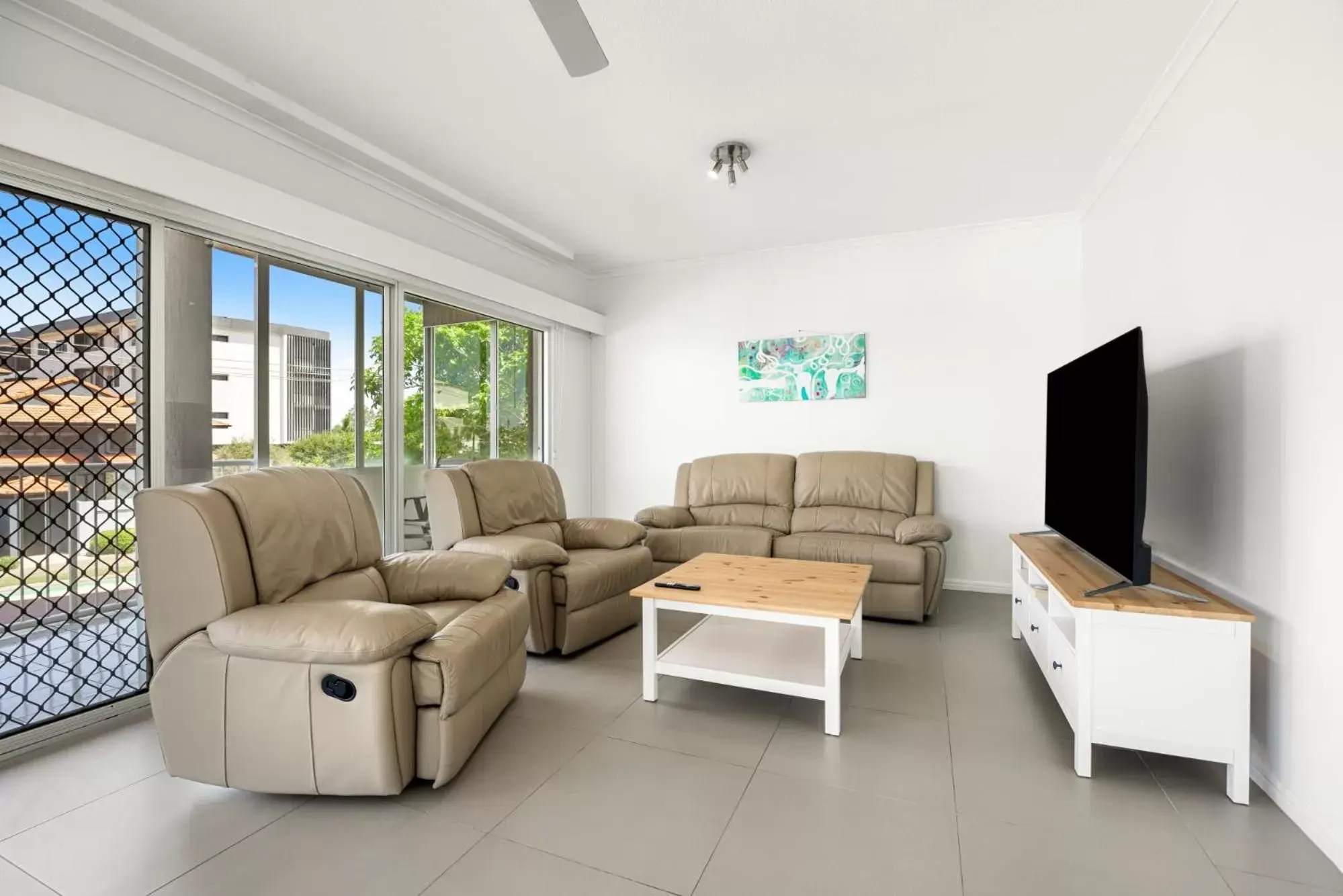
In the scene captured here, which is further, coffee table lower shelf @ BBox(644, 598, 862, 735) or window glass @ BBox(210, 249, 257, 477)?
window glass @ BBox(210, 249, 257, 477)

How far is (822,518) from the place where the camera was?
427cm

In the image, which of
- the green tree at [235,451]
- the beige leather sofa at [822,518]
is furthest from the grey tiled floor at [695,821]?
the beige leather sofa at [822,518]

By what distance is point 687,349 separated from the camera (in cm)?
524

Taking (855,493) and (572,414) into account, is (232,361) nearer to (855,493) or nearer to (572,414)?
(572,414)

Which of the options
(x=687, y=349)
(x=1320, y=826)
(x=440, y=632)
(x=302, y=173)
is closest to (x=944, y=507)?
(x=687, y=349)

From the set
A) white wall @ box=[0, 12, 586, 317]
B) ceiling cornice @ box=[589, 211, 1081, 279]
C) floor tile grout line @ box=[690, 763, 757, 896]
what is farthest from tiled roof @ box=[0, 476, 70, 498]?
ceiling cornice @ box=[589, 211, 1081, 279]

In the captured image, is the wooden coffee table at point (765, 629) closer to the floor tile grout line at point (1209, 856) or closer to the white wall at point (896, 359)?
the floor tile grout line at point (1209, 856)

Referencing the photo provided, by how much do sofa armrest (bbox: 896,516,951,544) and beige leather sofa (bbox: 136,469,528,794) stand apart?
8.65 feet

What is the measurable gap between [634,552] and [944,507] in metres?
2.41

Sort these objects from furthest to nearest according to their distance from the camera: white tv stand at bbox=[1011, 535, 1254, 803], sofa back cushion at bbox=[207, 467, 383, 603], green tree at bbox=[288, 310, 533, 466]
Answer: green tree at bbox=[288, 310, 533, 466] → sofa back cushion at bbox=[207, 467, 383, 603] → white tv stand at bbox=[1011, 535, 1254, 803]

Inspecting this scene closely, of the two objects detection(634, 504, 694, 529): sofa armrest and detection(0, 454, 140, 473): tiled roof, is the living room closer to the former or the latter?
detection(0, 454, 140, 473): tiled roof

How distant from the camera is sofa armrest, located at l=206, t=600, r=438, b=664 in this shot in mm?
1670

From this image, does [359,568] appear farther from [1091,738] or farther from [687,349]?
[687,349]

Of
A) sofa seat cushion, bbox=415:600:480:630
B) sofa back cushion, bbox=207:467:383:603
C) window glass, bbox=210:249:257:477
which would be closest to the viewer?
sofa back cushion, bbox=207:467:383:603
